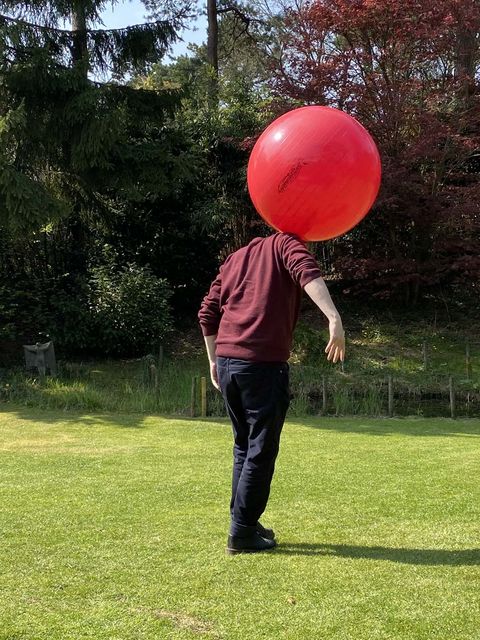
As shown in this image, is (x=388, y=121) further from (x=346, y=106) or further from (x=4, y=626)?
(x=4, y=626)

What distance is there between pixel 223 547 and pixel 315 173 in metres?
1.78

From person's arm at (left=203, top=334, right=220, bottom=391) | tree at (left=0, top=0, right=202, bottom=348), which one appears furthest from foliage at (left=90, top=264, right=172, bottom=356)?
person's arm at (left=203, top=334, right=220, bottom=391)

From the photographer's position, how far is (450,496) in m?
3.81

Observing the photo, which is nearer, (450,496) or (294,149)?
(294,149)

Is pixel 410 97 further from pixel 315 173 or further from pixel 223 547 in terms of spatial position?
pixel 223 547

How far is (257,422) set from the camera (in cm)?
288

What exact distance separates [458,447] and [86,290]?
8030mm

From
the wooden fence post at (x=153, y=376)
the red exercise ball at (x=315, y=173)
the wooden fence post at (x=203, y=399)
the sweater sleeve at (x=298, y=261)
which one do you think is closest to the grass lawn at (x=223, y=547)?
the sweater sleeve at (x=298, y=261)

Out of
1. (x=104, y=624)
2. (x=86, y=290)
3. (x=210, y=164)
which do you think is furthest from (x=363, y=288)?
(x=104, y=624)

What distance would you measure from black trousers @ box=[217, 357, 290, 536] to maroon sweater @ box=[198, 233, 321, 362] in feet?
0.21

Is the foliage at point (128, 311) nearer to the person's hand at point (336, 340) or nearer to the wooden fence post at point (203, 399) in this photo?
the wooden fence post at point (203, 399)

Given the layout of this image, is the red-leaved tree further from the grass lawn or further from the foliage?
the grass lawn

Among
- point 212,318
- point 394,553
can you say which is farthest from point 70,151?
point 394,553

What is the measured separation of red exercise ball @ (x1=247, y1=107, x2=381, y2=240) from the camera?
2.88 metres
